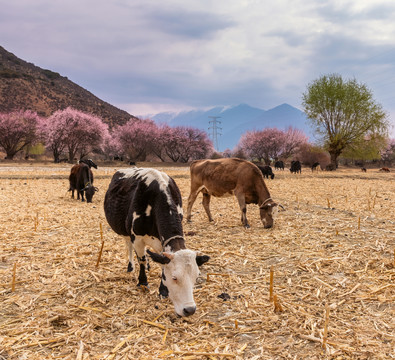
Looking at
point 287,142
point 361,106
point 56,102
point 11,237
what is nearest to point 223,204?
point 11,237

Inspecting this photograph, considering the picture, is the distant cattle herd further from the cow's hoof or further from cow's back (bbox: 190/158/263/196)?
cow's back (bbox: 190/158/263/196)

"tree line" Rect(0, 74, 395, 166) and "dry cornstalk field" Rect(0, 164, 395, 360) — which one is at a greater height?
"tree line" Rect(0, 74, 395, 166)

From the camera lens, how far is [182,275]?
12.2ft

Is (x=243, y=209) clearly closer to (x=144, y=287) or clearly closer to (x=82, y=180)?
(x=144, y=287)

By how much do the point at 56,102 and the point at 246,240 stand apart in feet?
306

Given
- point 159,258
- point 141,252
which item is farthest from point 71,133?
point 159,258

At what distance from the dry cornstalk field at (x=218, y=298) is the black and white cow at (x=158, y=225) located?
53cm

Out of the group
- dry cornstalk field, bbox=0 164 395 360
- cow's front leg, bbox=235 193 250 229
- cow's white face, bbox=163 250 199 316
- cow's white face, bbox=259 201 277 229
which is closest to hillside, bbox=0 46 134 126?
cow's front leg, bbox=235 193 250 229

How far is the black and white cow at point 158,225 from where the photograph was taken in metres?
3.78

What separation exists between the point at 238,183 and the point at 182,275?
6.50 meters

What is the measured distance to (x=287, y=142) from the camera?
68.9 metres

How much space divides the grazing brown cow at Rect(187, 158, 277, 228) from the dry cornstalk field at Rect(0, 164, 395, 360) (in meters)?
0.81

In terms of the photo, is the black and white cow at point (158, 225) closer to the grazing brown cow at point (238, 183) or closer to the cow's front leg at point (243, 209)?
the cow's front leg at point (243, 209)

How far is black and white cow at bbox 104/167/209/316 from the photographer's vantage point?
3779mm
